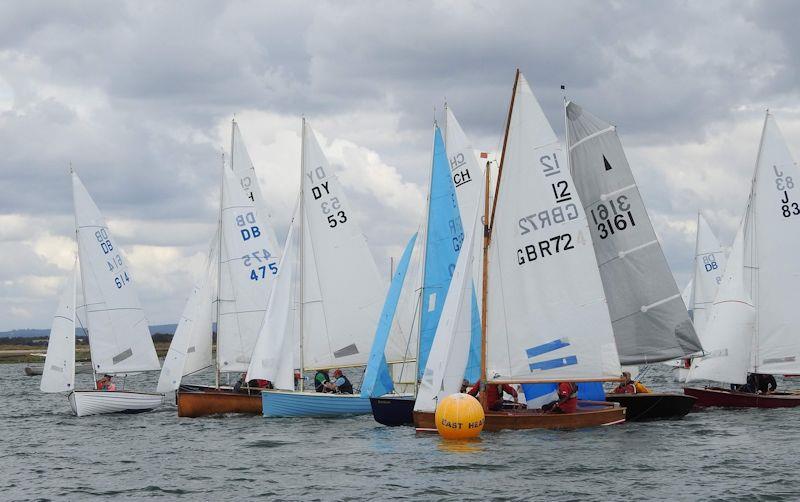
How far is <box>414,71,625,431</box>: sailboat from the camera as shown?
3209 cm

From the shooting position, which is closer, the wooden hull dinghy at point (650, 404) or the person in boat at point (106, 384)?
the wooden hull dinghy at point (650, 404)

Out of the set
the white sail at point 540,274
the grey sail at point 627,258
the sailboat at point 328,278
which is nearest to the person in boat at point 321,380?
the sailboat at point 328,278

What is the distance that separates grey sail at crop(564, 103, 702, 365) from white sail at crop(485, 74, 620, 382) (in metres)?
4.81

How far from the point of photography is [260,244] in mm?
47219

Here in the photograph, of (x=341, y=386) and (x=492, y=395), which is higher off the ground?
(x=341, y=386)

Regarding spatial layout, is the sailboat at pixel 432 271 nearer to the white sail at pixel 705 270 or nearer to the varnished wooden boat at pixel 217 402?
the varnished wooden boat at pixel 217 402

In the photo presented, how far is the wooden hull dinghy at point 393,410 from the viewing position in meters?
35.0

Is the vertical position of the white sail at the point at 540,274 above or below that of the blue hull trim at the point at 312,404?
above

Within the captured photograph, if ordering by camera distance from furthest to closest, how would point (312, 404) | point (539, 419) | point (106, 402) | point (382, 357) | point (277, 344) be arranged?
1. point (106, 402)
2. point (277, 344)
3. point (312, 404)
4. point (382, 357)
5. point (539, 419)

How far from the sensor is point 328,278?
4325cm

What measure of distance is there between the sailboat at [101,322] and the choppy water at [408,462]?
23.6ft

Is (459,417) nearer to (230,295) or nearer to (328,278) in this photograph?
(328,278)

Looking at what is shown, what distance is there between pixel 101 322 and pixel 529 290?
841 inches

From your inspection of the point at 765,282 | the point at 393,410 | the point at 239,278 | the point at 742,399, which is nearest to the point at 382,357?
the point at 393,410
